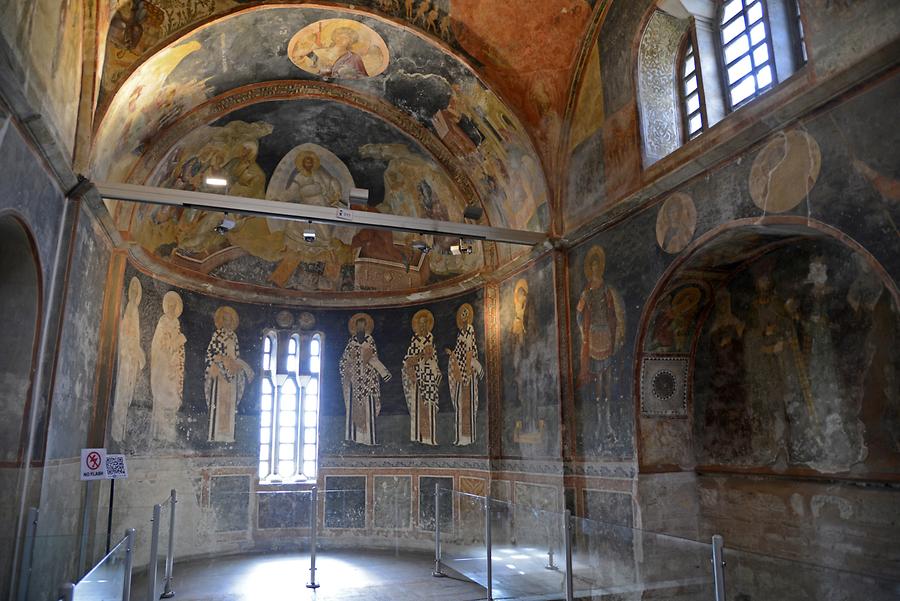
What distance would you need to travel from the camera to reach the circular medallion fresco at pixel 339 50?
41.3ft

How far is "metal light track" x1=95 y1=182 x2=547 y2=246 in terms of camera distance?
33.8ft

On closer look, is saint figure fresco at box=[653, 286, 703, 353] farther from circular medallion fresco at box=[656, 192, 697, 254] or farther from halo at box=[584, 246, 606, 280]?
halo at box=[584, 246, 606, 280]

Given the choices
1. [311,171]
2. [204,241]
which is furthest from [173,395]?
[311,171]

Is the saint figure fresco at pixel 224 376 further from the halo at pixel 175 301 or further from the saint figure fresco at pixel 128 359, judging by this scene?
the saint figure fresco at pixel 128 359

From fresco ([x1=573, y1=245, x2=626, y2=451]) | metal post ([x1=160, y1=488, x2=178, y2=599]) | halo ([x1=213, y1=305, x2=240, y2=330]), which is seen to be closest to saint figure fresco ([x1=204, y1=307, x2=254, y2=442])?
halo ([x1=213, y1=305, x2=240, y2=330])

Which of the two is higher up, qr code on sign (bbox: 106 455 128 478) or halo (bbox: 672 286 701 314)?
halo (bbox: 672 286 701 314)

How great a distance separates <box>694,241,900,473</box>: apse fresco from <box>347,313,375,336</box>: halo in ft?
28.5

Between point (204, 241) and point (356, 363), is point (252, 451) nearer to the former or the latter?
point (356, 363)

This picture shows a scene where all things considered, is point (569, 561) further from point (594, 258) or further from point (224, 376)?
point (224, 376)

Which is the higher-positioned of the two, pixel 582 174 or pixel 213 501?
pixel 582 174

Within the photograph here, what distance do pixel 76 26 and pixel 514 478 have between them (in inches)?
417

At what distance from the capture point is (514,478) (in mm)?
13422

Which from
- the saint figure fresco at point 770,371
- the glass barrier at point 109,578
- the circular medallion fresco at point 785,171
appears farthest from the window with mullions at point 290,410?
the circular medallion fresco at point 785,171

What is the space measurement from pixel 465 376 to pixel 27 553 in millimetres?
9279
